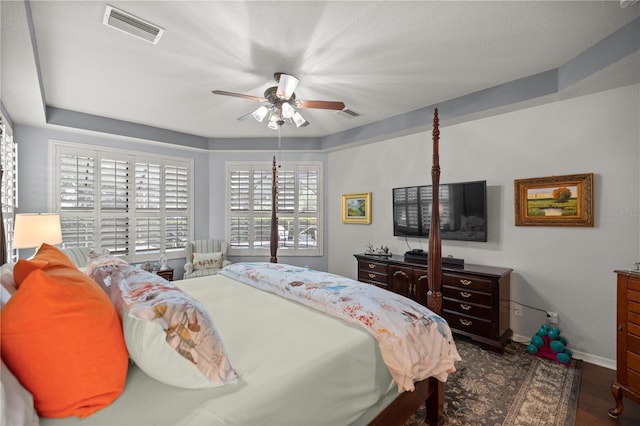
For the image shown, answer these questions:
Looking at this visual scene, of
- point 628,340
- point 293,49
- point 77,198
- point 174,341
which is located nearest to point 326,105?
point 293,49

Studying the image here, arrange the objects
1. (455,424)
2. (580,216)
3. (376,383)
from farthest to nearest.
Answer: (580,216) < (455,424) < (376,383)

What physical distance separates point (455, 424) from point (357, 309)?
1.12 metres

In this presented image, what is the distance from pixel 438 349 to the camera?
168cm

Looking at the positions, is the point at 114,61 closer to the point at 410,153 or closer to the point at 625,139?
the point at 410,153

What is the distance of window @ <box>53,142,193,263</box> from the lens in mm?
3893

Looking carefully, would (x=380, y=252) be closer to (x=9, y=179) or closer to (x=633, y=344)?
(x=633, y=344)

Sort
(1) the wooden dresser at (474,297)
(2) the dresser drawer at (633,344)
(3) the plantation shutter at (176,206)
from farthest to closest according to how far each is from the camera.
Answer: (3) the plantation shutter at (176,206)
(1) the wooden dresser at (474,297)
(2) the dresser drawer at (633,344)

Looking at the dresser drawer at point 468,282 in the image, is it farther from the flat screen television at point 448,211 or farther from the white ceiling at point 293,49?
the white ceiling at point 293,49

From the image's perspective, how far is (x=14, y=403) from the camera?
2.47ft

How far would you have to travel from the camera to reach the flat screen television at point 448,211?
328 centimetres

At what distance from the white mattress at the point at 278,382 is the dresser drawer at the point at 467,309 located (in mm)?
1807

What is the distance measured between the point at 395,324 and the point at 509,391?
151cm

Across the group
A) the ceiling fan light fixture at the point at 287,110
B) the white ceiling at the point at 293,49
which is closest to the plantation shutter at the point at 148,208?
the white ceiling at the point at 293,49

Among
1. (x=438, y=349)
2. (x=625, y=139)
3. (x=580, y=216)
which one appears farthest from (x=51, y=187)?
(x=625, y=139)
